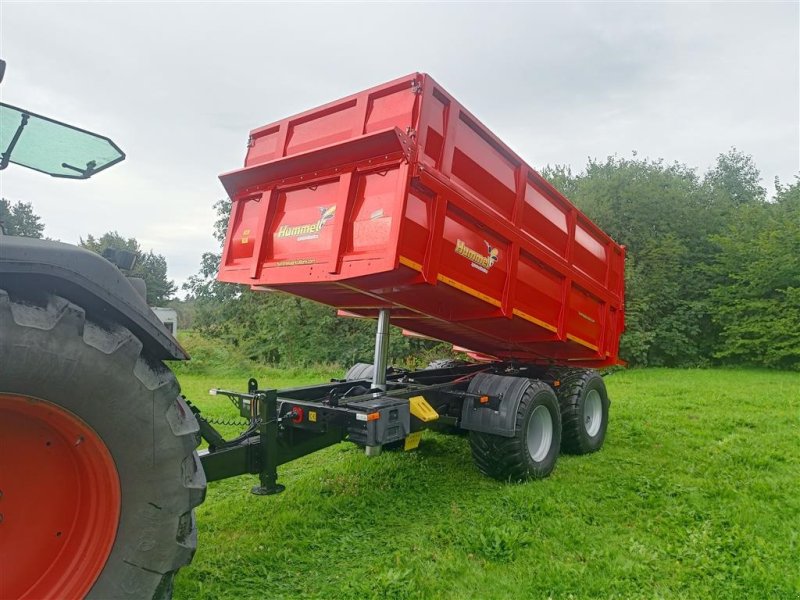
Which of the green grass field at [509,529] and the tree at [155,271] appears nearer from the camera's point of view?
the green grass field at [509,529]

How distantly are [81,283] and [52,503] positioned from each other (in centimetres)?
90

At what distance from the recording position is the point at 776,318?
19.4 metres

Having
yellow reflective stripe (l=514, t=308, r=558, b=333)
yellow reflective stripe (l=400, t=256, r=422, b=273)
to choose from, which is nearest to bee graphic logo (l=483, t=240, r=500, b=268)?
yellow reflective stripe (l=514, t=308, r=558, b=333)

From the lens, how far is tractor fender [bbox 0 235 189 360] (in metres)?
2.02

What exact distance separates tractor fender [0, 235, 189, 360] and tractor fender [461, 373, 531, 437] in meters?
3.22

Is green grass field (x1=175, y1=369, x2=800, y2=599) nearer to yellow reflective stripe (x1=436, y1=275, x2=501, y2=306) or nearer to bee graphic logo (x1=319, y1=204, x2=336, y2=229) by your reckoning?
yellow reflective stripe (x1=436, y1=275, x2=501, y2=306)

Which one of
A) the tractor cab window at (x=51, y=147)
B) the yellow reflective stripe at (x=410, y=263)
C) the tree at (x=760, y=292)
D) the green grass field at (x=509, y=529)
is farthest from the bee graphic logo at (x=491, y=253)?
the tree at (x=760, y=292)

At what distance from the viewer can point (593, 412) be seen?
268 inches

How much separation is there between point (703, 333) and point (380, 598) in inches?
876

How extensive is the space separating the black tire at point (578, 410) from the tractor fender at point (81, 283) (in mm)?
4936

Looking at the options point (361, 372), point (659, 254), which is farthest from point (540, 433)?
point (659, 254)

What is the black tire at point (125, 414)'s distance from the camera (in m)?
1.93

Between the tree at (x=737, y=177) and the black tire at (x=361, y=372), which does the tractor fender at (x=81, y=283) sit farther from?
the tree at (x=737, y=177)

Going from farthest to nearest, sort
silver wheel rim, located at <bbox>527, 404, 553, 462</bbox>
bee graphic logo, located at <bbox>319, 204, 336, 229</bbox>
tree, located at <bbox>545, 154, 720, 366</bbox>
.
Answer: tree, located at <bbox>545, 154, 720, 366</bbox> → silver wheel rim, located at <bbox>527, 404, 553, 462</bbox> → bee graphic logo, located at <bbox>319, 204, 336, 229</bbox>
